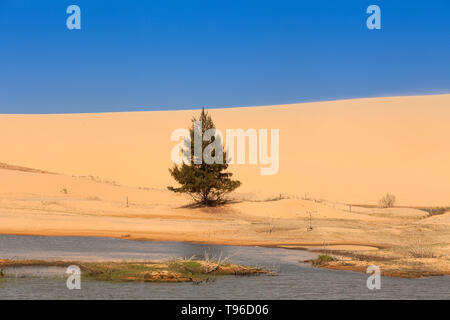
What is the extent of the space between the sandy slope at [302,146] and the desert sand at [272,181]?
154mm

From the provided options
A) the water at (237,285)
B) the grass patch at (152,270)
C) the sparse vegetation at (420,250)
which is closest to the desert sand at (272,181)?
the sparse vegetation at (420,250)

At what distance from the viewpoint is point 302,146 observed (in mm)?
86812

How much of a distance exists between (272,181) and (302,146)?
17039mm

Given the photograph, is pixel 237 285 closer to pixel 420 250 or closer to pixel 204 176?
pixel 420 250

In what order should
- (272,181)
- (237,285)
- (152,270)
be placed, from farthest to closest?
1. (272,181)
2. (152,270)
3. (237,285)

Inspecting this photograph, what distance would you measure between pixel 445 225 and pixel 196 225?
518 inches

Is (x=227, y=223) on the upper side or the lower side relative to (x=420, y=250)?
upper

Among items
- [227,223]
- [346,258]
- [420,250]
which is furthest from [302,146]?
[346,258]

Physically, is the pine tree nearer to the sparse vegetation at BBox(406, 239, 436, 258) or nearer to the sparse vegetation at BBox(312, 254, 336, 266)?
the sparse vegetation at BBox(406, 239, 436, 258)

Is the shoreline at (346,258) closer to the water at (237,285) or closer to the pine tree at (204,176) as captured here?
the water at (237,285)

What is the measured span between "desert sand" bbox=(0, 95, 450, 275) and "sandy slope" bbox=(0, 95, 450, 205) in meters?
0.15

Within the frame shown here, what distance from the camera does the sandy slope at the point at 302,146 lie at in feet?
229

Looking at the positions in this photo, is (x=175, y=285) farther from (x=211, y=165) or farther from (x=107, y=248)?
(x=211, y=165)

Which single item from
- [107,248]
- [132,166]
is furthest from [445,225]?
[132,166]
